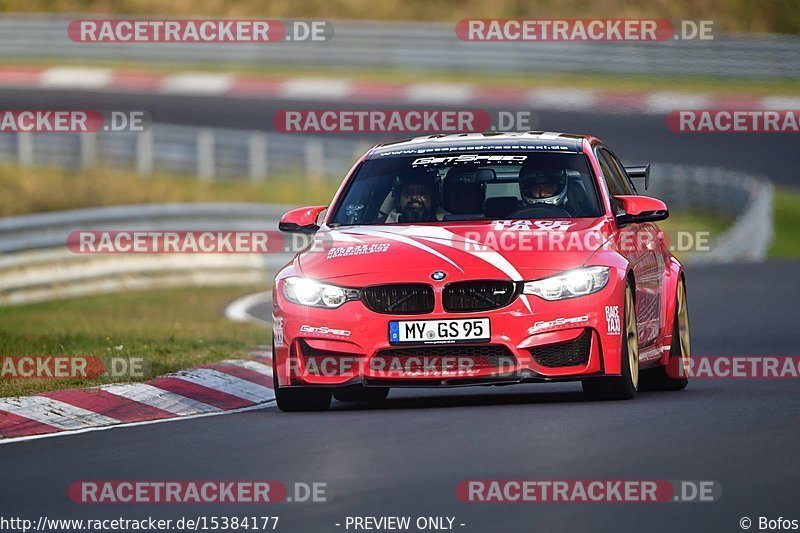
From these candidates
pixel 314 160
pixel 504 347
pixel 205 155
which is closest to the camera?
pixel 504 347

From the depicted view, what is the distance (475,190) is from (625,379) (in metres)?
1.59

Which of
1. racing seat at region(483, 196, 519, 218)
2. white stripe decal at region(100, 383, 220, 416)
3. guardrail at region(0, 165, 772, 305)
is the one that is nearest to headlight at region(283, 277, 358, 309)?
white stripe decal at region(100, 383, 220, 416)

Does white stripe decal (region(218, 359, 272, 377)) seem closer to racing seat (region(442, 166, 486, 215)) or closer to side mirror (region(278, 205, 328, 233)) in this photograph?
side mirror (region(278, 205, 328, 233))

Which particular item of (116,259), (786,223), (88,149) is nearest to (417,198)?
(116,259)

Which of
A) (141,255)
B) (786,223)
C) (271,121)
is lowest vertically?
(786,223)

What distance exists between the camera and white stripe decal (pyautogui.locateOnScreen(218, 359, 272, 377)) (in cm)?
1304

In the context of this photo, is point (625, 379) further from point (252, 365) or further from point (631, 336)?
point (252, 365)

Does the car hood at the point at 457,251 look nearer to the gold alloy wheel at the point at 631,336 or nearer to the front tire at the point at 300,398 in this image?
the gold alloy wheel at the point at 631,336

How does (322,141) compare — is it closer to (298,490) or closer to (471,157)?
(471,157)

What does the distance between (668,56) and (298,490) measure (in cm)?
3227

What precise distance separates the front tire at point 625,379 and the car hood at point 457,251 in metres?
0.41

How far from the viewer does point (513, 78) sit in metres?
40.3

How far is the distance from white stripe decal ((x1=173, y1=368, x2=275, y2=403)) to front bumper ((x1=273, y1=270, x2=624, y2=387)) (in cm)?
183

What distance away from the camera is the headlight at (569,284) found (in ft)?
33.0
